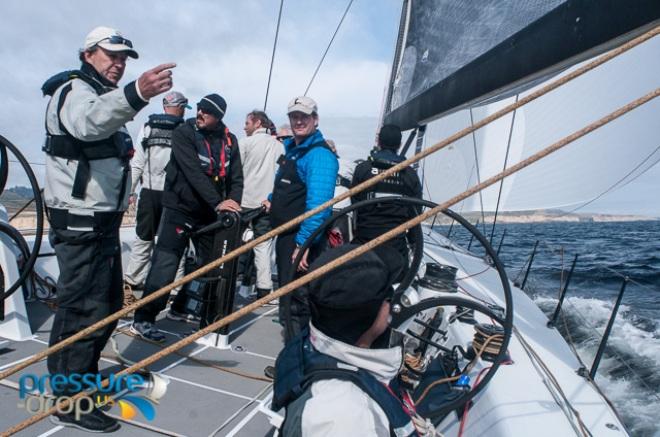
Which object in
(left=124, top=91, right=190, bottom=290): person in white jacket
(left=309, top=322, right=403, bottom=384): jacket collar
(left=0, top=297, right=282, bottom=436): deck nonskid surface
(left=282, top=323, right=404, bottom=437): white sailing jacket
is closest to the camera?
(left=282, top=323, right=404, bottom=437): white sailing jacket

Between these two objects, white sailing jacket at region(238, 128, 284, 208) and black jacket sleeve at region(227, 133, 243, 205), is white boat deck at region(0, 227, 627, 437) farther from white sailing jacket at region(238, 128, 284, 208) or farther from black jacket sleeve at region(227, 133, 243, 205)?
white sailing jacket at region(238, 128, 284, 208)

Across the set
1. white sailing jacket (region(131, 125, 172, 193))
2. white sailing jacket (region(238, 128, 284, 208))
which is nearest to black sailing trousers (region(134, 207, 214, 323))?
white sailing jacket (region(131, 125, 172, 193))

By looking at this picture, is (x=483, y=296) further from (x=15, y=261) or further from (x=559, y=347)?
(x=15, y=261)

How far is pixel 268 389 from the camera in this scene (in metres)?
2.17

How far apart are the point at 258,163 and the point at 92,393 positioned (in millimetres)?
2300

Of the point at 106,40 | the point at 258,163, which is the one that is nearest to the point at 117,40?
the point at 106,40

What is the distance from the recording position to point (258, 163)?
A: 364cm

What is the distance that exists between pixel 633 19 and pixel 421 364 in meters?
1.37

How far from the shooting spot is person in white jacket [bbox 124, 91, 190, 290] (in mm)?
3080

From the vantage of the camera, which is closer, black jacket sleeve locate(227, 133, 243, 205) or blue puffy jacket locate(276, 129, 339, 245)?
blue puffy jacket locate(276, 129, 339, 245)

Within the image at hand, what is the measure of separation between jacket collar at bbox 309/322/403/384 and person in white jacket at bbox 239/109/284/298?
8.56 feet

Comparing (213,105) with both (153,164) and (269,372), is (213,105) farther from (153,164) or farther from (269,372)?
(269,372)

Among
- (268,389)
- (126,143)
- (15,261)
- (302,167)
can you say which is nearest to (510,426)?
(268,389)

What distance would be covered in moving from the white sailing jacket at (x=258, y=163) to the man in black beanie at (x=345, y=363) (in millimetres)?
2691
